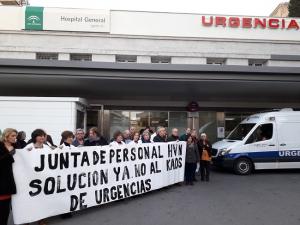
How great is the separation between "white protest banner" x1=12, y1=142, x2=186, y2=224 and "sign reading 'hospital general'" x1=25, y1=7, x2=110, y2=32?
14971mm

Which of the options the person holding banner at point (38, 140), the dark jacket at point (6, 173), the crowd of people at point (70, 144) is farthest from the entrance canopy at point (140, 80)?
the dark jacket at point (6, 173)

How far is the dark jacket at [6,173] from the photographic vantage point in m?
5.51

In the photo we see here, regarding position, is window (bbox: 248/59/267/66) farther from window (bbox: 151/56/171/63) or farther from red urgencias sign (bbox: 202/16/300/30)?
window (bbox: 151/56/171/63)

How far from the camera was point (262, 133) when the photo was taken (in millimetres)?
14328

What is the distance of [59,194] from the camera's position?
22.7ft

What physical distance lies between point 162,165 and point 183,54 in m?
14.3

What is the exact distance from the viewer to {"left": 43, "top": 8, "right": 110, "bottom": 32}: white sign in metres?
23.4

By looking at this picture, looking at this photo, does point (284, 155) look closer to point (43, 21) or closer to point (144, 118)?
point (144, 118)

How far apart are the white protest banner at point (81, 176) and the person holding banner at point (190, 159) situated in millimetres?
1127

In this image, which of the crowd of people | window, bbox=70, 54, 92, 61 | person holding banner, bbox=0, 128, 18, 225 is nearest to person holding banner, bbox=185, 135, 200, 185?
the crowd of people

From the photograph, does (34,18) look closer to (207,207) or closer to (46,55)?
(46,55)

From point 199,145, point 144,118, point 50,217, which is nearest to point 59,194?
point 50,217

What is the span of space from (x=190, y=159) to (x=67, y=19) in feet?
50.6

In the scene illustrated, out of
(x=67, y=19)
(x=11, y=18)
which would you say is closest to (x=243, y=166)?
(x=67, y=19)
